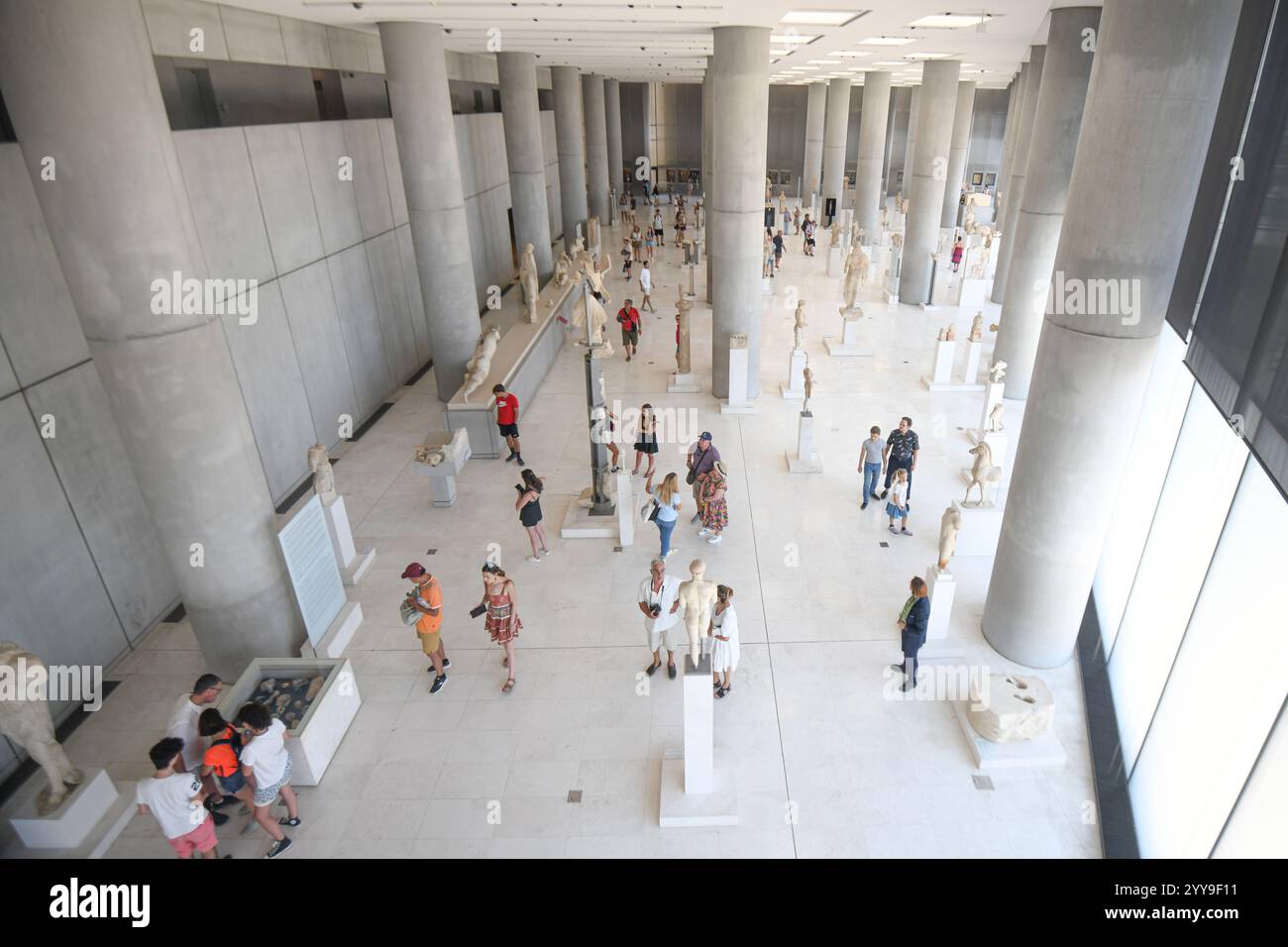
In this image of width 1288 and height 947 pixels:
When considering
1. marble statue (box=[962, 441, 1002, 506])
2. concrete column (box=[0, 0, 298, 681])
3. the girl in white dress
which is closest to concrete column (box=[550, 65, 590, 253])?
marble statue (box=[962, 441, 1002, 506])

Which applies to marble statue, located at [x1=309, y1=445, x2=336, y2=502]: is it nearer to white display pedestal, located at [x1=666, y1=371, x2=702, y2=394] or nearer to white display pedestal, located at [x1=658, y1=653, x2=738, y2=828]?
white display pedestal, located at [x1=658, y1=653, x2=738, y2=828]

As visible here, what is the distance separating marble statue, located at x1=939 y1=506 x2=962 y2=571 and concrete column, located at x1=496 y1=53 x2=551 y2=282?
51.2 ft

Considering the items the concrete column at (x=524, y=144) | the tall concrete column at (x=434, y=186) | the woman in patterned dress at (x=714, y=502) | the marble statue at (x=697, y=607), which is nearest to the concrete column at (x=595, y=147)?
the concrete column at (x=524, y=144)

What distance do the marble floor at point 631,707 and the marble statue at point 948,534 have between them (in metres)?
0.86

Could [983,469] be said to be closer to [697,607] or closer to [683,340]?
[697,607]

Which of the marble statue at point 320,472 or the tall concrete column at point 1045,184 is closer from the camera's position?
the marble statue at point 320,472

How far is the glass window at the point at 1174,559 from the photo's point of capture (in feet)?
Result: 17.5

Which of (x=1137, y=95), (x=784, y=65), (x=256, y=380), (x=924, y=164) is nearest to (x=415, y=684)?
(x=256, y=380)

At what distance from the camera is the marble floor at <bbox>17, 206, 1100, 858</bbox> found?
589 cm

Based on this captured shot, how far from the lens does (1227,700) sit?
4562 millimetres

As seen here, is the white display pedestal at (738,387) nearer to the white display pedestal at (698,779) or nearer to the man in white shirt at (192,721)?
the white display pedestal at (698,779)
